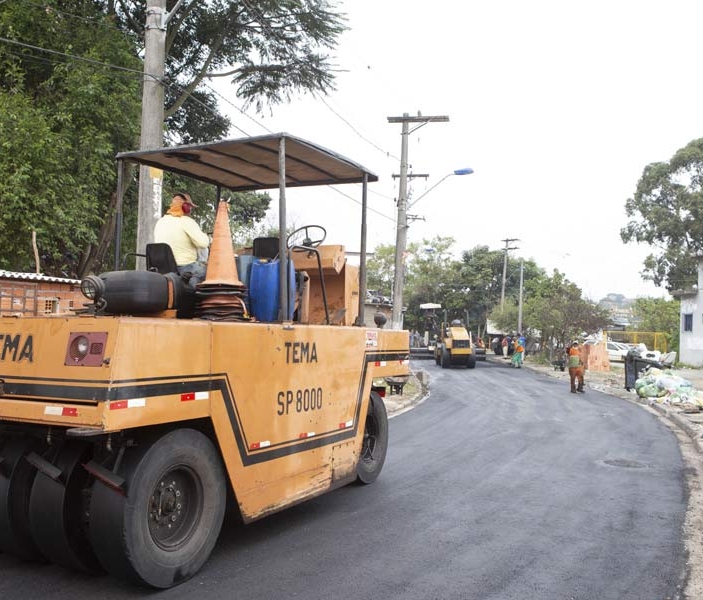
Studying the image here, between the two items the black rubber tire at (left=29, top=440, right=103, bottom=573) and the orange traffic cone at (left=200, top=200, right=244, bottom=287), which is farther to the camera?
the orange traffic cone at (left=200, top=200, right=244, bottom=287)

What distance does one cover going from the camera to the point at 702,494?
7.36m

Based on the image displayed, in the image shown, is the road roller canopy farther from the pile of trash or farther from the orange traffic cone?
the pile of trash

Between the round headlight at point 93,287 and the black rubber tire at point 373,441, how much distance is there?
3438 millimetres

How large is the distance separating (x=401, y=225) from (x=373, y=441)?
55.5 ft

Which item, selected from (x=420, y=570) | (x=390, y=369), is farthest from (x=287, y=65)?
(x=420, y=570)

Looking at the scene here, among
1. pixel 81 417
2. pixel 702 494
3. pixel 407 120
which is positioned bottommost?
pixel 702 494

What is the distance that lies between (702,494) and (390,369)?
11.5ft

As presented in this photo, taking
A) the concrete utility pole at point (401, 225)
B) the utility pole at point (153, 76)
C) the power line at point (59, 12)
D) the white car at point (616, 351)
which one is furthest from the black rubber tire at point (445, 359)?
the utility pole at point (153, 76)

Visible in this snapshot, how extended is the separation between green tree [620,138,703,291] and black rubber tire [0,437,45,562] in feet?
136

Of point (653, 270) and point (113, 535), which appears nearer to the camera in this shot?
point (113, 535)

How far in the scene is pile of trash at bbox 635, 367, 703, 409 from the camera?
54.3ft

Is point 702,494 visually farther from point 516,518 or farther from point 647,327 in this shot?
point 647,327

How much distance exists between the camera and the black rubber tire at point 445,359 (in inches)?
1240

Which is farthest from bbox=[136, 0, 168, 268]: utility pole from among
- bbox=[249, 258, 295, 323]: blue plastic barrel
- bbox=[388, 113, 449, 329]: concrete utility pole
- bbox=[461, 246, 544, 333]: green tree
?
bbox=[461, 246, 544, 333]: green tree
